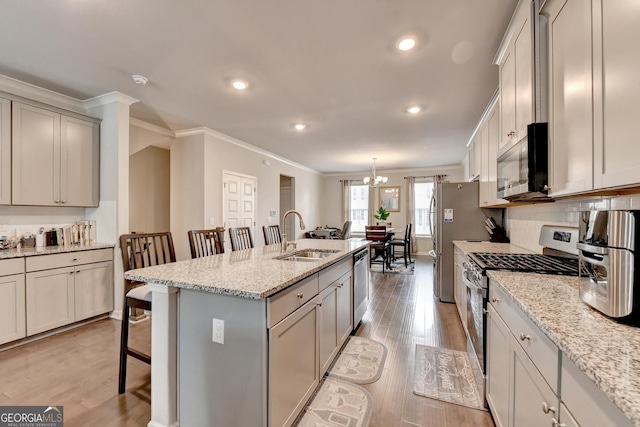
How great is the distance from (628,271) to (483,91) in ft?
9.54

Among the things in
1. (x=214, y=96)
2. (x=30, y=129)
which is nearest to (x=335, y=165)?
(x=214, y=96)

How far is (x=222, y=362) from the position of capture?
141 centimetres

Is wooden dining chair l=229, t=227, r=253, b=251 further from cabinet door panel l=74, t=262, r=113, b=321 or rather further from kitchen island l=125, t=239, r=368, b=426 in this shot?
cabinet door panel l=74, t=262, r=113, b=321

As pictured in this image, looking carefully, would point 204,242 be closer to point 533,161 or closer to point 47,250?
point 47,250

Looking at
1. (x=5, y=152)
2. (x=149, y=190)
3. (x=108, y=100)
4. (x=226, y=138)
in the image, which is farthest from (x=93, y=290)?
(x=226, y=138)

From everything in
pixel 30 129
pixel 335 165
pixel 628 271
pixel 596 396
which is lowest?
pixel 596 396

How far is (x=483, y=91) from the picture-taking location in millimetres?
3119

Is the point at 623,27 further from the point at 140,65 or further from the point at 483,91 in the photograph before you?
the point at 140,65

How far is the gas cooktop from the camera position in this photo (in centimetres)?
162

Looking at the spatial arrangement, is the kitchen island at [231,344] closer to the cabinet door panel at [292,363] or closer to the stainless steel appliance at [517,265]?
the cabinet door panel at [292,363]

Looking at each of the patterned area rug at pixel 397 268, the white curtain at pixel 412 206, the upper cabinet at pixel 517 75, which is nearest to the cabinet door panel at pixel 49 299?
the upper cabinet at pixel 517 75

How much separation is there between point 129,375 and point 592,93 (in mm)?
3329

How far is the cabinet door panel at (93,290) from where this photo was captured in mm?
3020

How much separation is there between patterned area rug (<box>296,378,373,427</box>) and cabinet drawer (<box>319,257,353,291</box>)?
725mm
